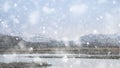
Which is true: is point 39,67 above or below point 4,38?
below

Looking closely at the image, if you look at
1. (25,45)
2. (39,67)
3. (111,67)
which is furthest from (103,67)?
(25,45)

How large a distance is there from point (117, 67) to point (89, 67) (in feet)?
12.9

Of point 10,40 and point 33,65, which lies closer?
point 33,65

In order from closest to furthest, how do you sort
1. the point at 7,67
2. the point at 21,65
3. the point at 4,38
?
1. the point at 7,67
2. the point at 21,65
3. the point at 4,38

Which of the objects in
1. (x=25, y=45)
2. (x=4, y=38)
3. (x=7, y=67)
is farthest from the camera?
(x=4, y=38)

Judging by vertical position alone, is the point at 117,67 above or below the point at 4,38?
below

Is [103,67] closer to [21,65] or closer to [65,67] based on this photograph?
[65,67]

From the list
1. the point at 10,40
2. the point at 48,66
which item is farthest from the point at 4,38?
the point at 48,66

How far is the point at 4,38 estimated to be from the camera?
168m

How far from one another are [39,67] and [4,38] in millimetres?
117961

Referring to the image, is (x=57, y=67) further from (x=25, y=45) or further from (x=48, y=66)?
(x=25, y=45)

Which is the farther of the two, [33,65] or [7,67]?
[33,65]

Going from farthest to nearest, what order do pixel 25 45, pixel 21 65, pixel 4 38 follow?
1. pixel 4 38
2. pixel 25 45
3. pixel 21 65

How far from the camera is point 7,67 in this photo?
160 feet
